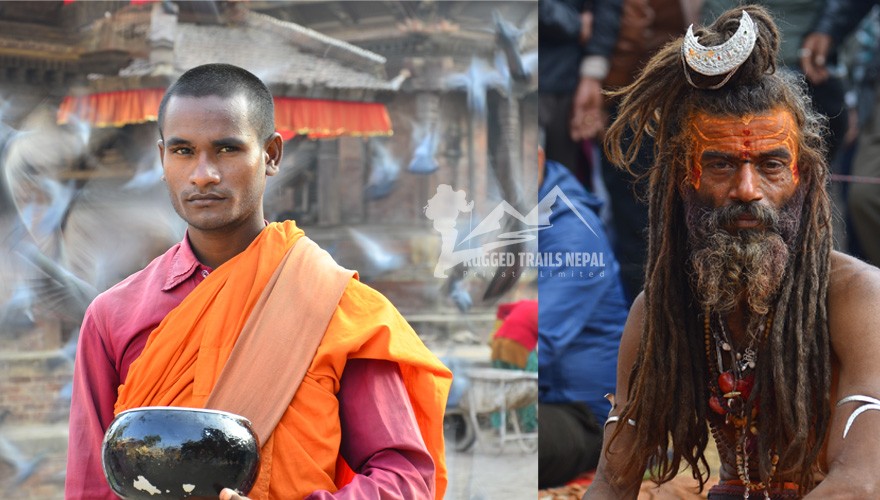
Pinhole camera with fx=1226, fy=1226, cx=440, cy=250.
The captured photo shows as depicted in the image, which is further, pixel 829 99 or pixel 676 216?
pixel 829 99

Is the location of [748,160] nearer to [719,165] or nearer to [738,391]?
[719,165]

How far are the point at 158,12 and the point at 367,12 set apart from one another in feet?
2.87

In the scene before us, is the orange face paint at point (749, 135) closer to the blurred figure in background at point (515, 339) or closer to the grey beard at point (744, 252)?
the grey beard at point (744, 252)

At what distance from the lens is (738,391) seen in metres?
3.41

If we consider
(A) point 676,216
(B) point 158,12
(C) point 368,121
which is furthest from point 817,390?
(B) point 158,12

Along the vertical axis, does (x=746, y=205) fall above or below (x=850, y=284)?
above

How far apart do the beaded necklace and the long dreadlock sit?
0.12 ft

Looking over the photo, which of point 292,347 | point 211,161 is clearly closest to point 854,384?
point 292,347

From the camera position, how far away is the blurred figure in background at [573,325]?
16.8 ft

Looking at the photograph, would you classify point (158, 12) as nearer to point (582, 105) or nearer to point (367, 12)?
point (367, 12)

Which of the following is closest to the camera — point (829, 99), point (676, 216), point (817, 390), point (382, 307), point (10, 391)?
point (382, 307)

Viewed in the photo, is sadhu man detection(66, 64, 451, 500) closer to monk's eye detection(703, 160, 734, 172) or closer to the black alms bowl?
the black alms bowl

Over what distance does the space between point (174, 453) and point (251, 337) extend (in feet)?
1.55

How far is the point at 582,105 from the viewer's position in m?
5.81
